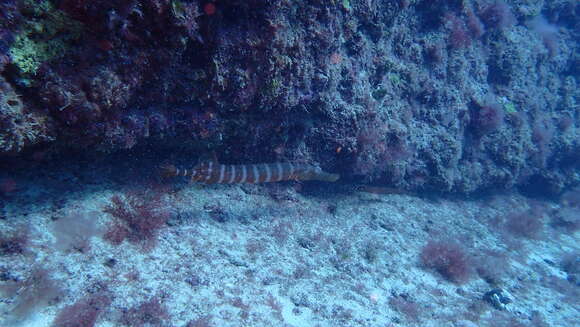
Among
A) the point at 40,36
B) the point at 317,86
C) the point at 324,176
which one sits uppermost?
the point at 317,86

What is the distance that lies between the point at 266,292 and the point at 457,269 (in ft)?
17.4

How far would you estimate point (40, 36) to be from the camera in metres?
3.64

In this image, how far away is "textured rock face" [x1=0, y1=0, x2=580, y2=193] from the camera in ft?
12.8

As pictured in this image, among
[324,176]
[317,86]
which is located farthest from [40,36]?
[324,176]

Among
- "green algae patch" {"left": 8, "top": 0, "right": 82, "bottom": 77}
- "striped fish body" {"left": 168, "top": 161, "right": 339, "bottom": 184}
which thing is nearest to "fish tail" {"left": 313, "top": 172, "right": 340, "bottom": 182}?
"striped fish body" {"left": 168, "top": 161, "right": 339, "bottom": 184}

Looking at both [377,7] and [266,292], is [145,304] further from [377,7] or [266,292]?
[377,7]

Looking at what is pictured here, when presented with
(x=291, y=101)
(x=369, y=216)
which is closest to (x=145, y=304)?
(x=291, y=101)

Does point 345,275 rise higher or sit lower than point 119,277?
lower

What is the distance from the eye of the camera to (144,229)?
17.6 feet

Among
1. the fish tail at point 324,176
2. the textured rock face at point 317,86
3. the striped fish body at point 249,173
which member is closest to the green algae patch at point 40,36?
the textured rock face at point 317,86

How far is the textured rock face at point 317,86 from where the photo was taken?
3.91 metres

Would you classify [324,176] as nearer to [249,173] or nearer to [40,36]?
[249,173]

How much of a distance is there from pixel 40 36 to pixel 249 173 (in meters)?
4.15

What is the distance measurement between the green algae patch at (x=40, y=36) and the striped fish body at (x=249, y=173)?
259 centimetres
